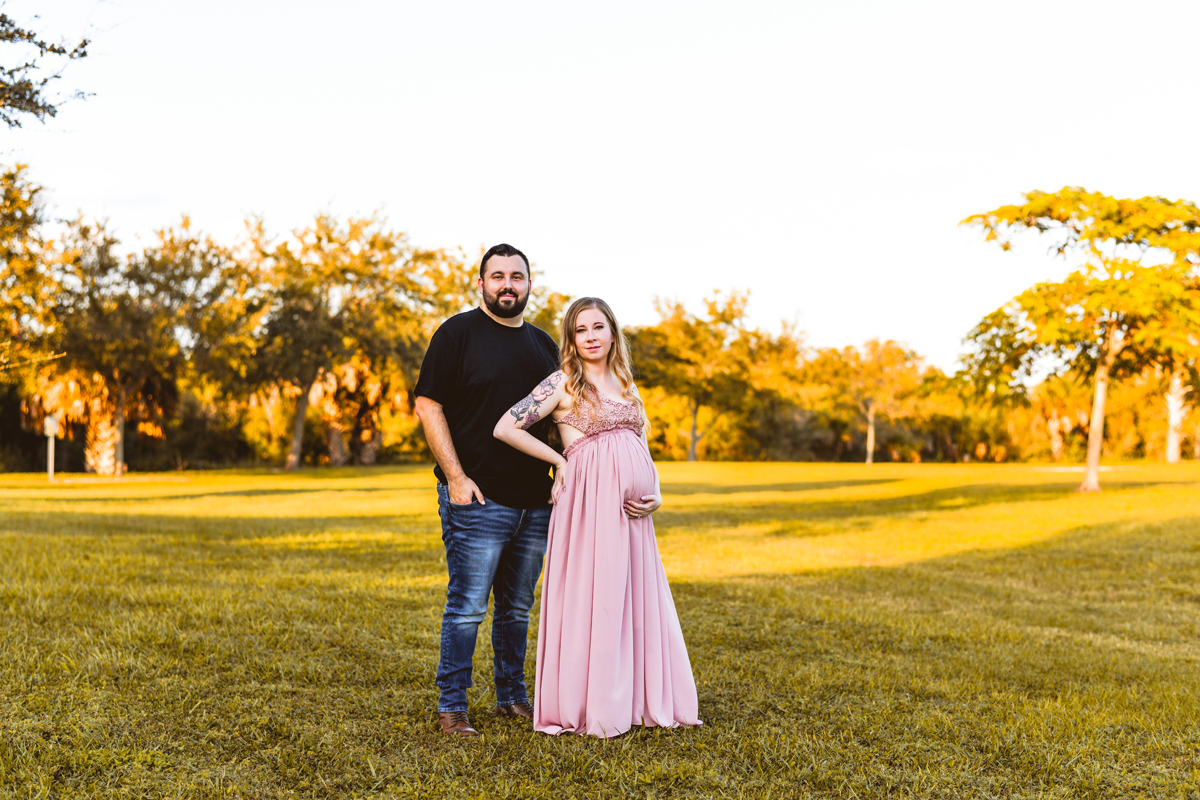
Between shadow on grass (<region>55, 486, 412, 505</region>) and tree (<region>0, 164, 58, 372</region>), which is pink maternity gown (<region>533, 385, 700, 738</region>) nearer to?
tree (<region>0, 164, 58, 372</region>)

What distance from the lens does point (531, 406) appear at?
4242mm

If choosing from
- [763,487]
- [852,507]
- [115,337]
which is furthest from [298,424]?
[852,507]

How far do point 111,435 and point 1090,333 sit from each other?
96.5ft

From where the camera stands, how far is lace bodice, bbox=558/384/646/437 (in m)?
4.37

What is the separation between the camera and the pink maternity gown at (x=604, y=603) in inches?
168

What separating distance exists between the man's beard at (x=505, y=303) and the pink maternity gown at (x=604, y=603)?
502 millimetres

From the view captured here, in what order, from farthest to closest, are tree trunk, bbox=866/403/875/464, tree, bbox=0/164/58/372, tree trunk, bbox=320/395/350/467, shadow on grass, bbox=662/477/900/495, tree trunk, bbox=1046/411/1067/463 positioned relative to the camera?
tree trunk, bbox=1046/411/1067/463 < tree trunk, bbox=866/403/875/464 < tree trunk, bbox=320/395/350/467 < shadow on grass, bbox=662/477/900/495 < tree, bbox=0/164/58/372

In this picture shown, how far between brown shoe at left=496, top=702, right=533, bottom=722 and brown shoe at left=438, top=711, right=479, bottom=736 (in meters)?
0.29

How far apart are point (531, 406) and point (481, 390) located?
0.83 ft

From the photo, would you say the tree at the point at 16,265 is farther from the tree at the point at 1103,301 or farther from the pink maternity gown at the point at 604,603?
the tree at the point at 1103,301

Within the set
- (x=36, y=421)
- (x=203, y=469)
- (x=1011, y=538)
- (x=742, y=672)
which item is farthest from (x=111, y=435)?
(x=742, y=672)

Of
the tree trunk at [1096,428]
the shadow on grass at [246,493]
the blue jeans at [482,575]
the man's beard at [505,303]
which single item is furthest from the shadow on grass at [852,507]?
the man's beard at [505,303]

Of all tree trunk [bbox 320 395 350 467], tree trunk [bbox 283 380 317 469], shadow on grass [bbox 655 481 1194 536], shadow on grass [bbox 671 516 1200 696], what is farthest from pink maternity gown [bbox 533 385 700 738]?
tree trunk [bbox 320 395 350 467]

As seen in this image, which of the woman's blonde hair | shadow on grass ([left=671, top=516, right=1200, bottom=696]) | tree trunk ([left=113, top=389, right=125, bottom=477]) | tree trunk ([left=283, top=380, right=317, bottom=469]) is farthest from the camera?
tree trunk ([left=283, top=380, right=317, bottom=469])
